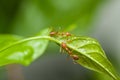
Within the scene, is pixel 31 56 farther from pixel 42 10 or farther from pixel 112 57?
pixel 112 57

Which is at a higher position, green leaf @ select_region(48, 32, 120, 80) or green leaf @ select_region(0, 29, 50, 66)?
green leaf @ select_region(0, 29, 50, 66)

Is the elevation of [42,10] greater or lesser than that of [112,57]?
greater

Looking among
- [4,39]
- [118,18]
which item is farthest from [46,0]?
[118,18]

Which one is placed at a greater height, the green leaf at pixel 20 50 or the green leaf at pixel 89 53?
A: the green leaf at pixel 20 50

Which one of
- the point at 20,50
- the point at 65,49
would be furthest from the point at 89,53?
the point at 20,50

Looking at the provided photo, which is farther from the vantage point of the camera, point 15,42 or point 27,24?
point 27,24

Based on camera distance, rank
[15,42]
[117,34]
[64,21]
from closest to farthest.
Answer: [15,42]
[64,21]
[117,34]

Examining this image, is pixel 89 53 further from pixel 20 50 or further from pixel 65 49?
pixel 20 50

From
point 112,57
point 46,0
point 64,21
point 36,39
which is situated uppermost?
point 46,0
